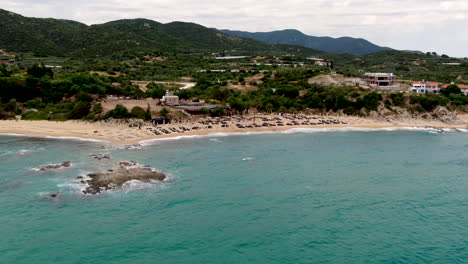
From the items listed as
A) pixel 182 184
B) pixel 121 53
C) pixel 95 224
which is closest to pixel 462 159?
pixel 182 184

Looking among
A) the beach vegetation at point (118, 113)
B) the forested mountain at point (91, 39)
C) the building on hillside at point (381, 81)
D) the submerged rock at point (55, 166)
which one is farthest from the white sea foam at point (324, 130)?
the forested mountain at point (91, 39)

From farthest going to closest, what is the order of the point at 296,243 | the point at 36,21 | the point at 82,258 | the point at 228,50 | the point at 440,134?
1. the point at 228,50
2. the point at 36,21
3. the point at 440,134
4. the point at 296,243
5. the point at 82,258

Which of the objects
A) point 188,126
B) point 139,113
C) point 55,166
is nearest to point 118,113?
point 139,113

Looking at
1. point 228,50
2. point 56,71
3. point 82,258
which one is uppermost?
point 228,50

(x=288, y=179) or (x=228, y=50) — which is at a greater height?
(x=228, y=50)

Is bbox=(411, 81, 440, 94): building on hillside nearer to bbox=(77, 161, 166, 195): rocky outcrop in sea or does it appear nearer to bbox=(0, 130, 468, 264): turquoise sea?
bbox=(0, 130, 468, 264): turquoise sea

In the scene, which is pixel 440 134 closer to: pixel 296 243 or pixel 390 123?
pixel 390 123

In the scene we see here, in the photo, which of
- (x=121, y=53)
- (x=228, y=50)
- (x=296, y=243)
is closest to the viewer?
(x=296, y=243)

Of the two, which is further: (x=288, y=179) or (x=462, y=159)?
(x=462, y=159)

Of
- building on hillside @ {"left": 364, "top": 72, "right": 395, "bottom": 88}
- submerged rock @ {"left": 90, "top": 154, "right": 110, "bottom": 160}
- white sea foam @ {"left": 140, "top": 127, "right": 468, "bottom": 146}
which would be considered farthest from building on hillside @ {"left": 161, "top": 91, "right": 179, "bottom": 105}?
building on hillside @ {"left": 364, "top": 72, "right": 395, "bottom": 88}
